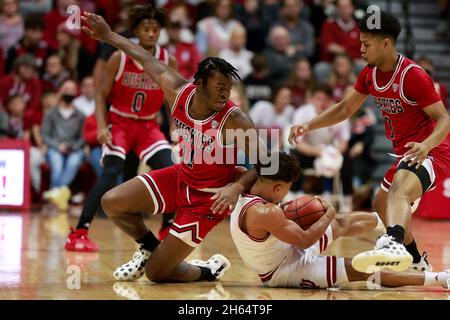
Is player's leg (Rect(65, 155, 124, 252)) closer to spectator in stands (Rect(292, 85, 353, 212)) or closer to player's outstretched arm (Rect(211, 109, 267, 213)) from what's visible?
player's outstretched arm (Rect(211, 109, 267, 213))

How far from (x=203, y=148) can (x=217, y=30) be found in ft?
23.4

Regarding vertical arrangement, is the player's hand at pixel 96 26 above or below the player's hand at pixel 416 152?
above

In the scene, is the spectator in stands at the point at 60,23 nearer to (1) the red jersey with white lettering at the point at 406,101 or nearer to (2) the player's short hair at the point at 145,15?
(2) the player's short hair at the point at 145,15

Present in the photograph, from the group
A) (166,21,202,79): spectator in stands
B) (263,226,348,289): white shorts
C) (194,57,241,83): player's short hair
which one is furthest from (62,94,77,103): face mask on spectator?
(263,226,348,289): white shorts

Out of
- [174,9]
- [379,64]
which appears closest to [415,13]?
[174,9]

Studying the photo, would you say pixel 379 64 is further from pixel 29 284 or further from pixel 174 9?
pixel 174 9

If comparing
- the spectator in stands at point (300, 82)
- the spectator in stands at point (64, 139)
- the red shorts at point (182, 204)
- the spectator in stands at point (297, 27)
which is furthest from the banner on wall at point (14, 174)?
the red shorts at point (182, 204)

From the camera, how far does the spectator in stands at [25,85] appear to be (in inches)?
470

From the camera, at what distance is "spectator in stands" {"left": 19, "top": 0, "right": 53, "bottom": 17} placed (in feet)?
43.6

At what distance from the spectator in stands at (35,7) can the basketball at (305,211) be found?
8524 mm

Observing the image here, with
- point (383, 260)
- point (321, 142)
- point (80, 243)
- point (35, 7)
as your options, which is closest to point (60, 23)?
point (35, 7)

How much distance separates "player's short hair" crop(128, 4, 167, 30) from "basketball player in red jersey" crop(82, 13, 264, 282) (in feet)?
4.05

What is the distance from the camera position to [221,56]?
40.5 ft

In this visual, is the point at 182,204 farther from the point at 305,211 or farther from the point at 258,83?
the point at 258,83
